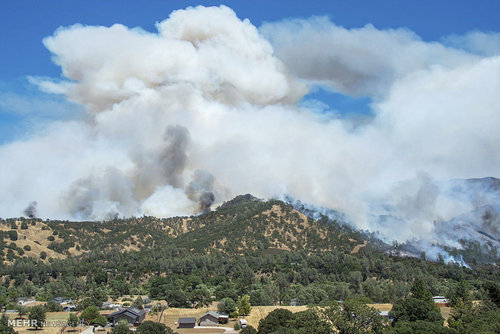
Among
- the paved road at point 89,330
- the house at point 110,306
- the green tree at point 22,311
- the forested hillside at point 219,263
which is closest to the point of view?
the paved road at point 89,330

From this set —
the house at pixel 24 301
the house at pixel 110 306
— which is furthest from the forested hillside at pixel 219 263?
the house at pixel 24 301

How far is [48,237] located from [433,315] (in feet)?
472

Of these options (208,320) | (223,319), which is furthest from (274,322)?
(223,319)

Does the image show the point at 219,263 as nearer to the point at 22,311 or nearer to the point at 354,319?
the point at 22,311

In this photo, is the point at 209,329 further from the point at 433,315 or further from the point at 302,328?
the point at 433,315

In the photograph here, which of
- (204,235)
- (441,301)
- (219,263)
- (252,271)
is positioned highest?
(204,235)

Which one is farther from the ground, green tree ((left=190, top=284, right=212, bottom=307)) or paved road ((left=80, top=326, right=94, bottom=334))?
green tree ((left=190, top=284, right=212, bottom=307))

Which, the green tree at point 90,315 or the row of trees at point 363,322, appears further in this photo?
the green tree at point 90,315

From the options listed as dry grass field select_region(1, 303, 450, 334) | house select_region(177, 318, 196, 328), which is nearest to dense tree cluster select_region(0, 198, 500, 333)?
dry grass field select_region(1, 303, 450, 334)

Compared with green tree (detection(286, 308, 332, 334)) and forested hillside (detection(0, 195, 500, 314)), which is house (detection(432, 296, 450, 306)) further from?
green tree (detection(286, 308, 332, 334))

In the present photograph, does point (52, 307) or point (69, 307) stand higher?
point (52, 307)

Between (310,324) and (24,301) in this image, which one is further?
(24,301)

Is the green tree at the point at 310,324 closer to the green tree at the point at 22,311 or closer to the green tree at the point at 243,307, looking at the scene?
the green tree at the point at 243,307

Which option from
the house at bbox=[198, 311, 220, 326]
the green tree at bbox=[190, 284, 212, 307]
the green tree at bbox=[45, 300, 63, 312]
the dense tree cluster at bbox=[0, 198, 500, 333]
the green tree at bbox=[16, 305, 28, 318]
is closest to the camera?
the dense tree cluster at bbox=[0, 198, 500, 333]
